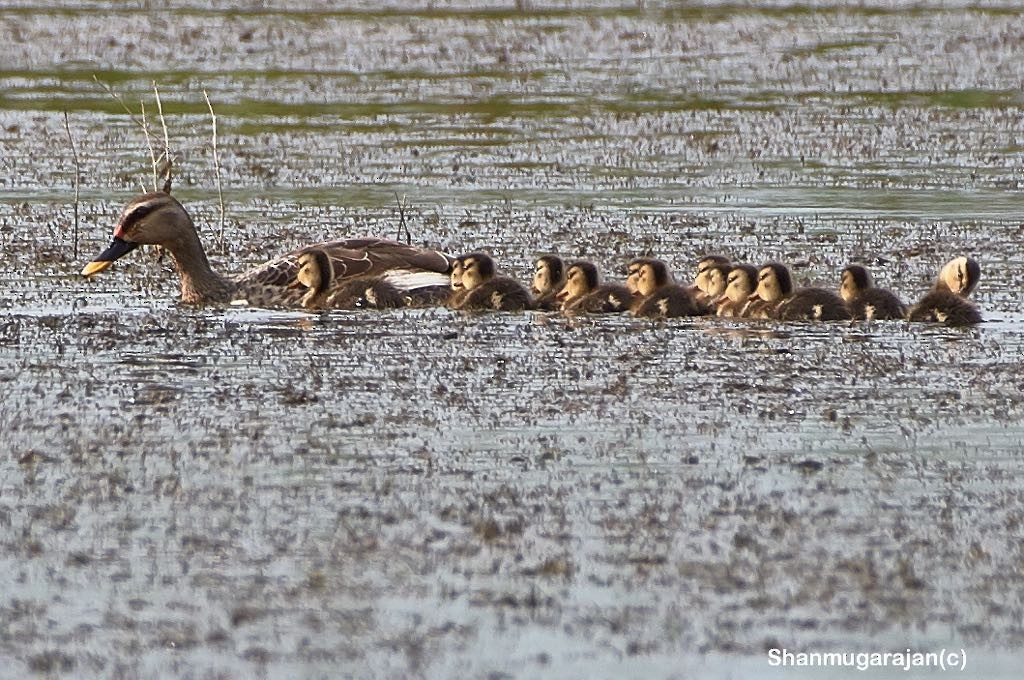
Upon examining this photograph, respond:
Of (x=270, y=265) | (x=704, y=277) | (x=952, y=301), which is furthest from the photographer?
(x=270, y=265)

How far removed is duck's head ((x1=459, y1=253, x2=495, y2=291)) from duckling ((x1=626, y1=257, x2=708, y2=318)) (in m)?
0.68

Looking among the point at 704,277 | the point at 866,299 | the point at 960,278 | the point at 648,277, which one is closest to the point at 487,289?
the point at 648,277

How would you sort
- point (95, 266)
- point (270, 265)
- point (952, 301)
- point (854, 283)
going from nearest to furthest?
1. point (952, 301)
2. point (854, 283)
3. point (270, 265)
4. point (95, 266)

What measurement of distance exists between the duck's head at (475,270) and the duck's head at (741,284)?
44.2 inches

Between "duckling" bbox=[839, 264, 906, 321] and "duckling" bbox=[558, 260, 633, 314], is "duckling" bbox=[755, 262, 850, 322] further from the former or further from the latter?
"duckling" bbox=[558, 260, 633, 314]

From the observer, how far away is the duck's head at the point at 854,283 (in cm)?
954

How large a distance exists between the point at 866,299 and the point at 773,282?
45 centimetres

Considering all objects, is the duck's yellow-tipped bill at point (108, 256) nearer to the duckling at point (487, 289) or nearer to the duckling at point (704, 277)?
the duckling at point (487, 289)

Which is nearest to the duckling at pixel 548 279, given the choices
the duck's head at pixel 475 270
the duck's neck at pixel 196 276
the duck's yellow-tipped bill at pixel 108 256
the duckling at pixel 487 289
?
the duckling at pixel 487 289

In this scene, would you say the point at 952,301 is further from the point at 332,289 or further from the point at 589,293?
the point at 332,289

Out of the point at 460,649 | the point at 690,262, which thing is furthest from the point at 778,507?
the point at 690,262

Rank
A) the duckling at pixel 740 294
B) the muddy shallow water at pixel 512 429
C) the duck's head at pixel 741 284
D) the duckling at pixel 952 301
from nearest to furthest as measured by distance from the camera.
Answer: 1. the muddy shallow water at pixel 512 429
2. the duckling at pixel 952 301
3. the duckling at pixel 740 294
4. the duck's head at pixel 741 284

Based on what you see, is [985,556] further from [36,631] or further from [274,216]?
[274,216]

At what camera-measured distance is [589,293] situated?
9953mm
